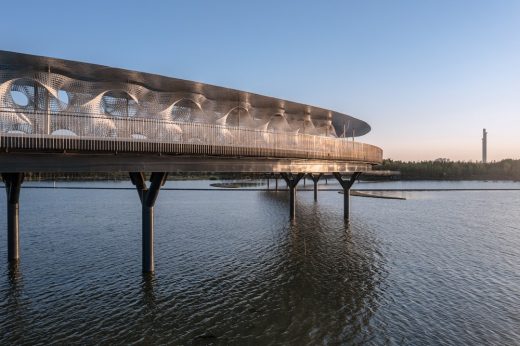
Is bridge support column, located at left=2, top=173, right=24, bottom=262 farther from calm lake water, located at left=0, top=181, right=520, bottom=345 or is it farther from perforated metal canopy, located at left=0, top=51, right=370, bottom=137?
perforated metal canopy, located at left=0, top=51, right=370, bottom=137

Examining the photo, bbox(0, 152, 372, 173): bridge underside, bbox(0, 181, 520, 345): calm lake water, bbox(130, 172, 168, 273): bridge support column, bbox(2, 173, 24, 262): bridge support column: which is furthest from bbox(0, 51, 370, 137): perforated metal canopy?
bbox(0, 181, 520, 345): calm lake water

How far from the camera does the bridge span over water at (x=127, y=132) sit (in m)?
14.1

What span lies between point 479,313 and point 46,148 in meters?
18.7

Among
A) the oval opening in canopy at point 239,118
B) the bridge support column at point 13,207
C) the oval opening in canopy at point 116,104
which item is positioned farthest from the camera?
the oval opening in canopy at point 239,118

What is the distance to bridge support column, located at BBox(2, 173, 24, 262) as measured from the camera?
18625mm

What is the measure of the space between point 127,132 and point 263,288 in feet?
32.7

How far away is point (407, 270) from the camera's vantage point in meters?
19.7

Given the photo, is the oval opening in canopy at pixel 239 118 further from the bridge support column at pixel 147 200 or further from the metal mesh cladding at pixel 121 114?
the bridge support column at pixel 147 200

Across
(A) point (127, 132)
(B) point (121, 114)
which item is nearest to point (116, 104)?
(B) point (121, 114)

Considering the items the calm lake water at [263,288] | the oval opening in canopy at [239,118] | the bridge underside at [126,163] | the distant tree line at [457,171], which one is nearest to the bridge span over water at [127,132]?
the bridge underside at [126,163]

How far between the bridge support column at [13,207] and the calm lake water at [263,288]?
3.51 ft

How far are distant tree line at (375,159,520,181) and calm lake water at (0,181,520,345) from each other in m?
143

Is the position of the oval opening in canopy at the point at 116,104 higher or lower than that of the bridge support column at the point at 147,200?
higher

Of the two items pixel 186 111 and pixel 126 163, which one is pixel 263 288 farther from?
pixel 186 111
